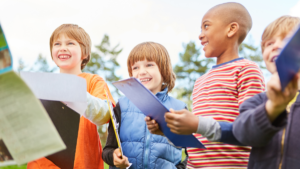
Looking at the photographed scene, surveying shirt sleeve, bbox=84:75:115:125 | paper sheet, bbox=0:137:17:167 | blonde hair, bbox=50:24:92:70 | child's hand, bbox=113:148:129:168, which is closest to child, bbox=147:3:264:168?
child's hand, bbox=113:148:129:168

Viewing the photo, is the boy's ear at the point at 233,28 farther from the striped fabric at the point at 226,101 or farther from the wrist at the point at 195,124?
the wrist at the point at 195,124

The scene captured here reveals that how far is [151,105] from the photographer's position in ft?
5.06

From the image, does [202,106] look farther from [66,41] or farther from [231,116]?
[66,41]

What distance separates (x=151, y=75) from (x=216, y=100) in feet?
2.53

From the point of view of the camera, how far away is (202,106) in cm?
190

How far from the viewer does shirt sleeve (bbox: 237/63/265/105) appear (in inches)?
65.1

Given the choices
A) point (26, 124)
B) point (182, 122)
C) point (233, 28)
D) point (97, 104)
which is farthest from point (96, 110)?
point (233, 28)

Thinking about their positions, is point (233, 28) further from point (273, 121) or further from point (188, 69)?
point (188, 69)

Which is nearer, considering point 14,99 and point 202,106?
point 14,99

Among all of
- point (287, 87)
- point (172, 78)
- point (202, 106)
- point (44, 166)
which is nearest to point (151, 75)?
point (172, 78)

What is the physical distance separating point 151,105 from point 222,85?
582 mm

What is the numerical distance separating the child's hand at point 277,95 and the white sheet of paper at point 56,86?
3.00 ft

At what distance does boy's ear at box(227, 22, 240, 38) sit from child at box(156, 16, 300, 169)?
0.38 meters

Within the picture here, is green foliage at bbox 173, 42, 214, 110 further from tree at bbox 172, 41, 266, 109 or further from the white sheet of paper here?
the white sheet of paper
